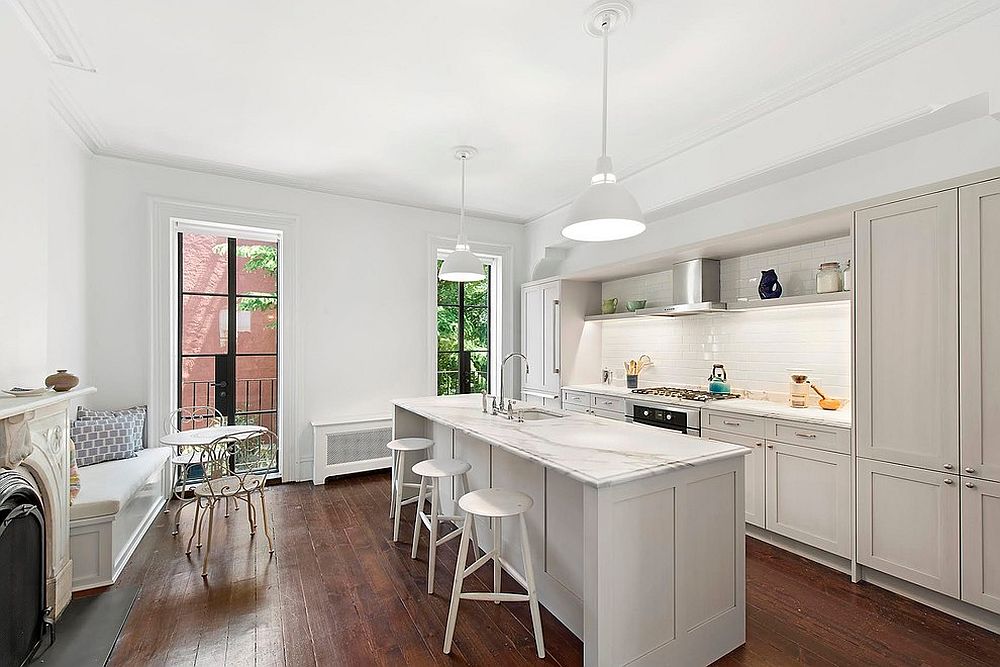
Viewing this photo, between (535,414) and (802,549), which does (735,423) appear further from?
(535,414)

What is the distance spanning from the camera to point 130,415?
387 centimetres

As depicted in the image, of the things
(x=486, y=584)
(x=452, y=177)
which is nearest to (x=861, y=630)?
(x=486, y=584)

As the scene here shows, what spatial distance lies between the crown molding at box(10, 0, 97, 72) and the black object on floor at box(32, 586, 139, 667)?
293 cm

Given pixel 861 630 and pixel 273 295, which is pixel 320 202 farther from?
pixel 861 630

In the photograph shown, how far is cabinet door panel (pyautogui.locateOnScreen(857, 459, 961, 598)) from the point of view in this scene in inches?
96.4

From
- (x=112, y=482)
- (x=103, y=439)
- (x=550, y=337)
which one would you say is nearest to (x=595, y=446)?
(x=112, y=482)

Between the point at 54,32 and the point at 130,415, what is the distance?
2.63m

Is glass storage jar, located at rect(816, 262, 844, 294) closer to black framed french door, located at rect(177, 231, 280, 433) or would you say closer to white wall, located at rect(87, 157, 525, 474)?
white wall, located at rect(87, 157, 525, 474)

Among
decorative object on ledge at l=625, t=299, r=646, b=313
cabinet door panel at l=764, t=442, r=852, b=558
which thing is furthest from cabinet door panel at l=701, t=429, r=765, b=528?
decorative object on ledge at l=625, t=299, r=646, b=313

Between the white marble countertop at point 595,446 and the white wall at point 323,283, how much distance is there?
7.31 ft

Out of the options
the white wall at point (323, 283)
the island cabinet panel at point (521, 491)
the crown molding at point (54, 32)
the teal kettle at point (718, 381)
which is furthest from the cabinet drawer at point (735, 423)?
the crown molding at point (54, 32)

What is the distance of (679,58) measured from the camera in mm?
2686

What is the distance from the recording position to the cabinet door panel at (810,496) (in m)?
2.91

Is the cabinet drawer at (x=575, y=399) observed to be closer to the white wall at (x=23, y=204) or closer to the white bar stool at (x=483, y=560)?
the white bar stool at (x=483, y=560)
